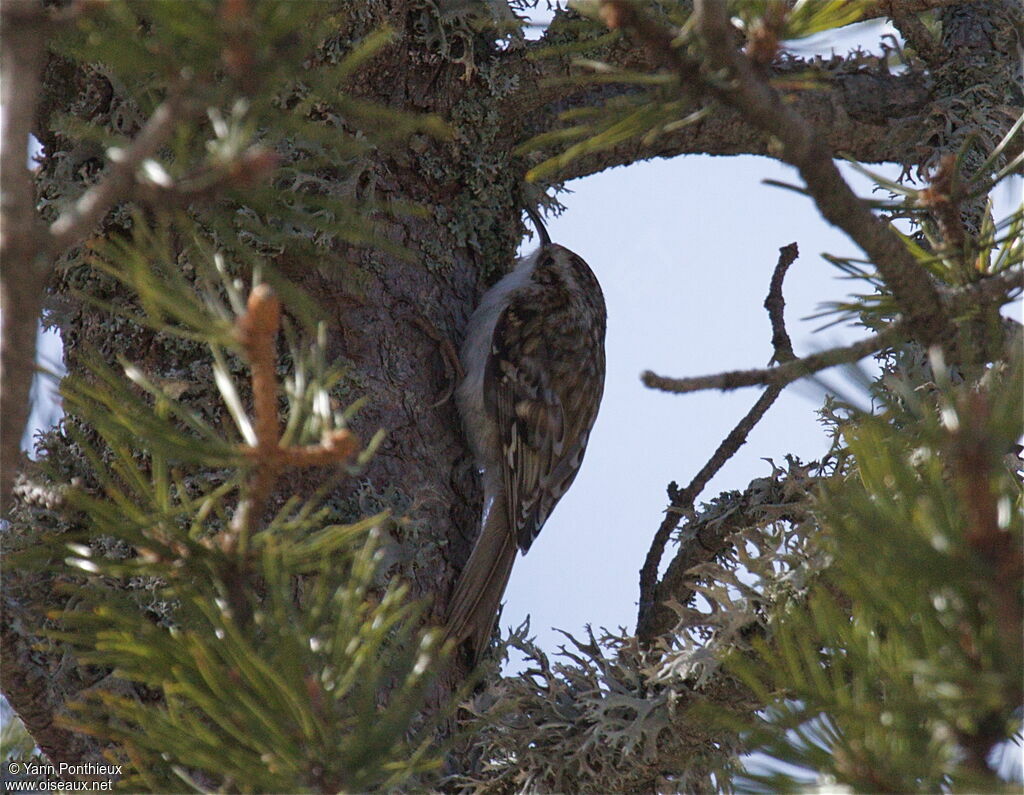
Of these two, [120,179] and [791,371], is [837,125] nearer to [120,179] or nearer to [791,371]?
[791,371]

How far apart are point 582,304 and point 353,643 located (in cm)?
275

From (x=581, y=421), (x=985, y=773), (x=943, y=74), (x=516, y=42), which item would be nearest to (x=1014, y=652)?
(x=985, y=773)

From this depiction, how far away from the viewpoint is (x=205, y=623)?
1.15 metres

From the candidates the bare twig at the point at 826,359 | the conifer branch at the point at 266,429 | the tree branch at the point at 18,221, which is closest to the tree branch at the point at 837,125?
the bare twig at the point at 826,359

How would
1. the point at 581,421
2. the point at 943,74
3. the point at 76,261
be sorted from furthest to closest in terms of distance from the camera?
the point at 581,421 → the point at 943,74 → the point at 76,261

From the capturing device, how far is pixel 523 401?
335 centimetres

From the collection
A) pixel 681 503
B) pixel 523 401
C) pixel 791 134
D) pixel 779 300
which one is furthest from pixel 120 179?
pixel 523 401

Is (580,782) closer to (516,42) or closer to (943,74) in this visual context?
(516,42)

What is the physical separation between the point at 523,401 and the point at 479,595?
3.55 feet

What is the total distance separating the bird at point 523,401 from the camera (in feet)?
8.24

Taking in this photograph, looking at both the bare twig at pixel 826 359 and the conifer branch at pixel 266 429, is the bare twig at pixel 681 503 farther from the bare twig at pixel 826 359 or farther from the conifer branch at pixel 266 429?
the conifer branch at pixel 266 429

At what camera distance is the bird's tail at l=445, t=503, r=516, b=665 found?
2.27 metres

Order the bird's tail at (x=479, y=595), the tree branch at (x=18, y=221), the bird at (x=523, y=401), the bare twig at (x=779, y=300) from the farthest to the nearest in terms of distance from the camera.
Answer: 1. the bird at (x=523, y=401)
2. the bird's tail at (x=479, y=595)
3. the bare twig at (x=779, y=300)
4. the tree branch at (x=18, y=221)

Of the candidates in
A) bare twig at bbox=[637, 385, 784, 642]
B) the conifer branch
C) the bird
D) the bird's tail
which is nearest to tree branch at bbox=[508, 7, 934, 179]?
the bird
